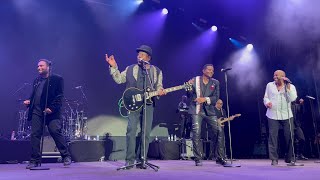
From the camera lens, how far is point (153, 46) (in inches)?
464

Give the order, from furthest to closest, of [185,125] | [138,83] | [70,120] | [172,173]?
[185,125] → [70,120] → [138,83] → [172,173]

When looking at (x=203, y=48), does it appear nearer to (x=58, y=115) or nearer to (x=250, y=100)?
(x=250, y=100)

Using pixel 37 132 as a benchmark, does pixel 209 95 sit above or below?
above

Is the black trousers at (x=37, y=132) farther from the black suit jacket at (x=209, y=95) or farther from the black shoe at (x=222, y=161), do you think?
the black shoe at (x=222, y=161)

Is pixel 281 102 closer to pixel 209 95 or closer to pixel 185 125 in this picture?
pixel 209 95

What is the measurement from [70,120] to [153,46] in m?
4.53

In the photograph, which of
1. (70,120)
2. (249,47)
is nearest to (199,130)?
(70,120)

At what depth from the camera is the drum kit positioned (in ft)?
28.5

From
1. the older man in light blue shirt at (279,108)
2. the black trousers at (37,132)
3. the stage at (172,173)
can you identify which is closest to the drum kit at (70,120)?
the black trousers at (37,132)

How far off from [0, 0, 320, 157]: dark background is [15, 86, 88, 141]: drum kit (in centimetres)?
25

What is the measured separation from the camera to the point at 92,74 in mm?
10453

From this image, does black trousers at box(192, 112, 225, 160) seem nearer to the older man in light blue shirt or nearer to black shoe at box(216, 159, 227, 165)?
black shoe at box(216, 159, 227, 165)

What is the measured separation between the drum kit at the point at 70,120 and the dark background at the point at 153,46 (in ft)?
0.81

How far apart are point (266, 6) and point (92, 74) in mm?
6243
